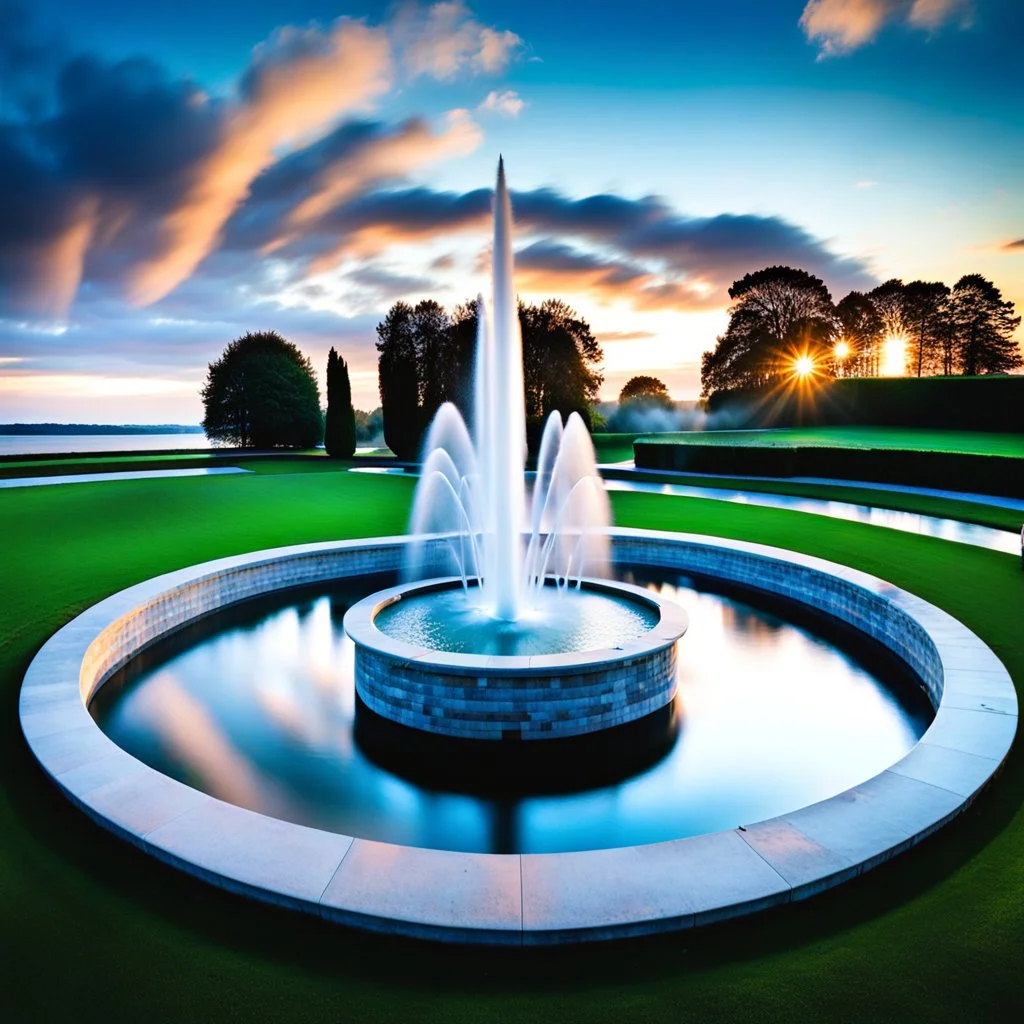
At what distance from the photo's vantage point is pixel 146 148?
18328mm

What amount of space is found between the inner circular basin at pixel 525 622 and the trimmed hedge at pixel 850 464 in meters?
17.6

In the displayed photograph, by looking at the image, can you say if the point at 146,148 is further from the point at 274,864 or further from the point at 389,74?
the point at 274,864

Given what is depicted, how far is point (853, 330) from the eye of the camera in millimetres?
60625

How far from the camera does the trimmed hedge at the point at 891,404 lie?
117 feet

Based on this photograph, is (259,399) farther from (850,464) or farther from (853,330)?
(853,330)

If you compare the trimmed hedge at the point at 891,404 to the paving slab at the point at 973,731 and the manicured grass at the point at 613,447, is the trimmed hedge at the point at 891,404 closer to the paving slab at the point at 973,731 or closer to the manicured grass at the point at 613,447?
the manicured grass at the point at 613,447

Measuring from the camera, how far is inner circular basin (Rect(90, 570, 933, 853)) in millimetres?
5496

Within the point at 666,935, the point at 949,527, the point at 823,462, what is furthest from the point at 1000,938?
the point at 823,462

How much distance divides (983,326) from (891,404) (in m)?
26.3

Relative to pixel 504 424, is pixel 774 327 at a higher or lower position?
higher

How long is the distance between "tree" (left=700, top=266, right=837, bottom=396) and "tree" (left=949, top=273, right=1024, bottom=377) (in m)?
17.7

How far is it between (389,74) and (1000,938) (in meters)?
16.8

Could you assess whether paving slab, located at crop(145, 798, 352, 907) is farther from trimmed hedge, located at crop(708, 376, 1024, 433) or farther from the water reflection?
trimmed hedge, located at crop(708, 376, 1024, 433)

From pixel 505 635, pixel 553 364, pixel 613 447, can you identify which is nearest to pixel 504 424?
pixel 505 635
